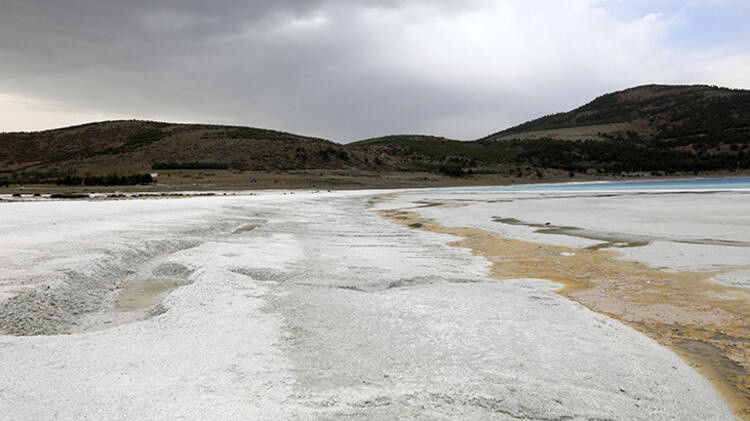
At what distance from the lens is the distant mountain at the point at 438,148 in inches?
3214

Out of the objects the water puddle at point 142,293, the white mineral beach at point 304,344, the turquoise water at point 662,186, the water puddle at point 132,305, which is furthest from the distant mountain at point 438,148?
the white mineral beach at point 304,344

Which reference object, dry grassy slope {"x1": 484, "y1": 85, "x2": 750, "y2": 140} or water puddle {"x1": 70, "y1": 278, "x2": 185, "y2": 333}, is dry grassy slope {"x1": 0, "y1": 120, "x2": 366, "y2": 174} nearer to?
water puddle {"x1": 70, "y1": 278, "x2": 185, "y2": 333}

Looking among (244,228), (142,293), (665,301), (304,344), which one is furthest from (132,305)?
(244,228)

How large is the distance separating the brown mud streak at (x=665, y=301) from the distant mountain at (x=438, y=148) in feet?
229

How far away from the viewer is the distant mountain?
268ft

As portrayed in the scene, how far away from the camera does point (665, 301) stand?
688 cm

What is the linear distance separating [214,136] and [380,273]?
94629 mm

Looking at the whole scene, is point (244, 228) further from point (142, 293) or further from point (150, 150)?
point (150, 150)

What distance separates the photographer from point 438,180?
83.9 meters

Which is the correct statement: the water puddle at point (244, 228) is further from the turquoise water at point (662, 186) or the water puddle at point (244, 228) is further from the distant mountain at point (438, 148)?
the distant mountain at point (438, 148)

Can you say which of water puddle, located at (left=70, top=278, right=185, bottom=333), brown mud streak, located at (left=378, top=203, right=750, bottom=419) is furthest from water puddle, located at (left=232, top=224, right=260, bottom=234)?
brown mud streak, located at (left=378, top=203, right=750, bottom=419)

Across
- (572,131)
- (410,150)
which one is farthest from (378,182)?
(572,131)

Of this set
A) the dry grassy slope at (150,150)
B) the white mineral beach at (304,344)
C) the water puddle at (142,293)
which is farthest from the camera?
the dry grassy slope at (150,150)

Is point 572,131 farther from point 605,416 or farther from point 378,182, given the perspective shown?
point 605,416
